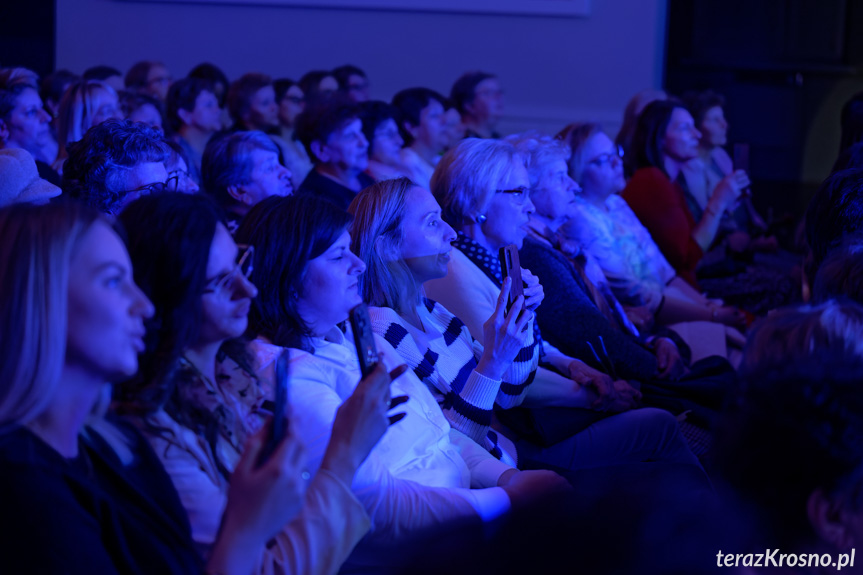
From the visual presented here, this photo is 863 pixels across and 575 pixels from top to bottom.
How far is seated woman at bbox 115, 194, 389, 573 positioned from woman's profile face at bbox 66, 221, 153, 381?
0.17 m

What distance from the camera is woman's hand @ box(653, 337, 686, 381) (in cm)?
277

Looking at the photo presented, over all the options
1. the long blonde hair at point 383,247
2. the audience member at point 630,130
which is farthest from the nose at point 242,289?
the audience member at point 630,130

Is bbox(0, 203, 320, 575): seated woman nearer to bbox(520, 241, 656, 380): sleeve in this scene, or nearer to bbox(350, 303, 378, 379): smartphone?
bbox(350, 303, 378, 379): smartphone

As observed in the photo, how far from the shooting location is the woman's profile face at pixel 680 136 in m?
4.34

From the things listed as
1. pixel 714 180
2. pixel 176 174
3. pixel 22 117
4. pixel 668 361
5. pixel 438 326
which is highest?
pixel 22 117

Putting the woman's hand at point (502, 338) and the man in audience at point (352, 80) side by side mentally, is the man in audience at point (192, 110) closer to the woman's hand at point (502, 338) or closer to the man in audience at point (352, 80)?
the man in audience at point (352, 80)

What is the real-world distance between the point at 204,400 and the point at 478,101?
4647mm

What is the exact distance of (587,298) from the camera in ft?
9.02

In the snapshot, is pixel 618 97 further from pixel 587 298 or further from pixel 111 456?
pixel 111 456

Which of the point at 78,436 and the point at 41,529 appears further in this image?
the point at 78,436

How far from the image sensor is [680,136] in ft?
14.2

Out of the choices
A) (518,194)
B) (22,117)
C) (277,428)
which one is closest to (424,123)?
(22,117)

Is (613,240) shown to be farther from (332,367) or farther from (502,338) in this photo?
(332,367)

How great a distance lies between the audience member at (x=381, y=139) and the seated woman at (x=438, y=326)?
223cm
